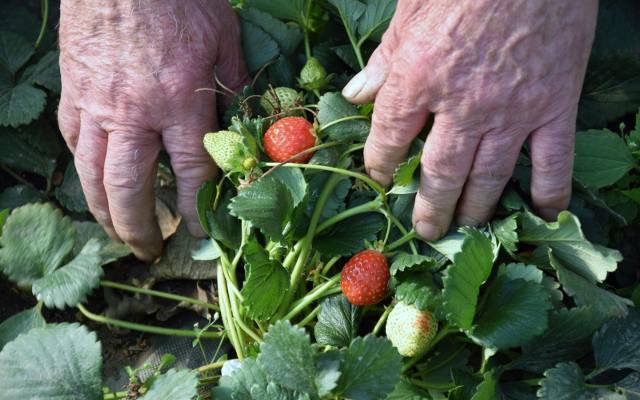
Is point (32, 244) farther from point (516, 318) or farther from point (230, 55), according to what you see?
point (516, 318)

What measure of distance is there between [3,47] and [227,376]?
2.76ft

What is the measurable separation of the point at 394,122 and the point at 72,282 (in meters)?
0.52

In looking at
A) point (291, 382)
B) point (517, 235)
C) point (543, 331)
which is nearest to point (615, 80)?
point (517, 235)

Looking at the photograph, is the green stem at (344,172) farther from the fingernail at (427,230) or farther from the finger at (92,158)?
the finger at (92,158)

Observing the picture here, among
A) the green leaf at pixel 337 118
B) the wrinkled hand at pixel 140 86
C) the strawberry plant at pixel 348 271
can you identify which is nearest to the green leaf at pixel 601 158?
the strawberry plant at pixel 348 271

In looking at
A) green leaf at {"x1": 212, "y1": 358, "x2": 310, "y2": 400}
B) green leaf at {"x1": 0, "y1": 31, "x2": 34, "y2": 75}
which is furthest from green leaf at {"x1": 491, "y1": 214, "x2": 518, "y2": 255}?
green leaf at {"x1": 0, "y1": 31, "x2": 34, "y2": 75}

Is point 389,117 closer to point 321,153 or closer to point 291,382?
point 321,153

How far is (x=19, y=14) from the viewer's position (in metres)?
1.44

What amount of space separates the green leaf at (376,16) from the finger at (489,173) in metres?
0.31

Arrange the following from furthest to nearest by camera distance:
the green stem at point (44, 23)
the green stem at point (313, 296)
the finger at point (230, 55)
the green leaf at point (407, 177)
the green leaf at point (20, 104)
→ the green stem at point (44, 23)
the green leaf at point (20, 104)
the finger at point (230, 55)
the green stem at point (313, 296)
the green leaf at point (407, 177)

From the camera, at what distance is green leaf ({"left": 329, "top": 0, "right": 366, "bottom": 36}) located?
3.64 feet

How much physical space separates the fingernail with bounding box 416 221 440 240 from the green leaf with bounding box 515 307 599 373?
0.18 meters

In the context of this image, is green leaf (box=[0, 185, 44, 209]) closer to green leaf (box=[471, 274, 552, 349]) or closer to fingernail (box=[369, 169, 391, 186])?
fingernail (box=[369, 169, 391, 186])

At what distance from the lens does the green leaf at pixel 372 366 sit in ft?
2.72
